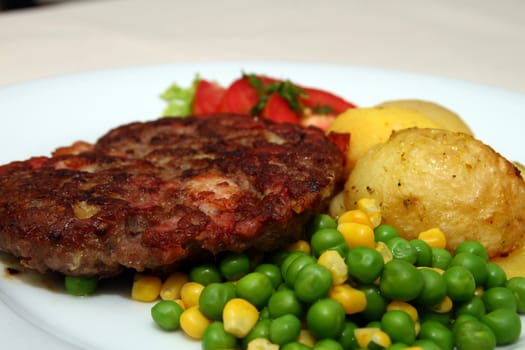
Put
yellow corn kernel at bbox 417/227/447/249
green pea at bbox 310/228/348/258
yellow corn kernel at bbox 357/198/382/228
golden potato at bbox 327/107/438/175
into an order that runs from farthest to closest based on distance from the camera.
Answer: golden potato at bbox 327/107/438/175, yellow corn kernel at bbox 357/198/382/228, yellow corn kernel at bbox 417/227/447/249, green pea at bbox 310/228/348/258

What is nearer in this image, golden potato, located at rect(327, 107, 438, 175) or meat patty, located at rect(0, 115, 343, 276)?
meat patty, located at rect(0, 115, 343, 276)

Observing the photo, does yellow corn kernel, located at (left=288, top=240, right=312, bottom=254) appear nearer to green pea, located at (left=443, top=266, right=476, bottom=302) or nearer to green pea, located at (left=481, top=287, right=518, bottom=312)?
green pea, located at (left=443, top=266, right=476, bottom=302)

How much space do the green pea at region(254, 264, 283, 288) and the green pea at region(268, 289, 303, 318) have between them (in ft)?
0.78

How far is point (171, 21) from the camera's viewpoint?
972 cm

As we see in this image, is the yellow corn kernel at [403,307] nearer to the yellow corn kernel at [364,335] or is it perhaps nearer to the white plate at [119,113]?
the yellow corn kernel at [364,335]

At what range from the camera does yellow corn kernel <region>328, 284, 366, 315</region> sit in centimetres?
312

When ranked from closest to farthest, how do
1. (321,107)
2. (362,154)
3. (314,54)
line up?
(362,154)
(321,107)
(314,54)

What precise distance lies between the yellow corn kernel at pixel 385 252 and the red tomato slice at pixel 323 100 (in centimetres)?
252

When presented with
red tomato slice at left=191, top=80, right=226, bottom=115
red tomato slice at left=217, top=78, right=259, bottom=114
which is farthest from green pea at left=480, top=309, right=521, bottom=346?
red tomato slice at left=191, top=80, right=226, bottom=115

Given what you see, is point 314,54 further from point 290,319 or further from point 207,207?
point 290,319

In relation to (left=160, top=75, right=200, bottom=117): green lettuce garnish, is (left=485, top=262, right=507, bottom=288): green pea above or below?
below

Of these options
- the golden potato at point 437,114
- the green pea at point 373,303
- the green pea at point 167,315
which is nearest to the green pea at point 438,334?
the green pea at point 373,303

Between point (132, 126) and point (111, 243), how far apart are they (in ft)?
5.06

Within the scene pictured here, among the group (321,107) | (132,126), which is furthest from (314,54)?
(132,126)
